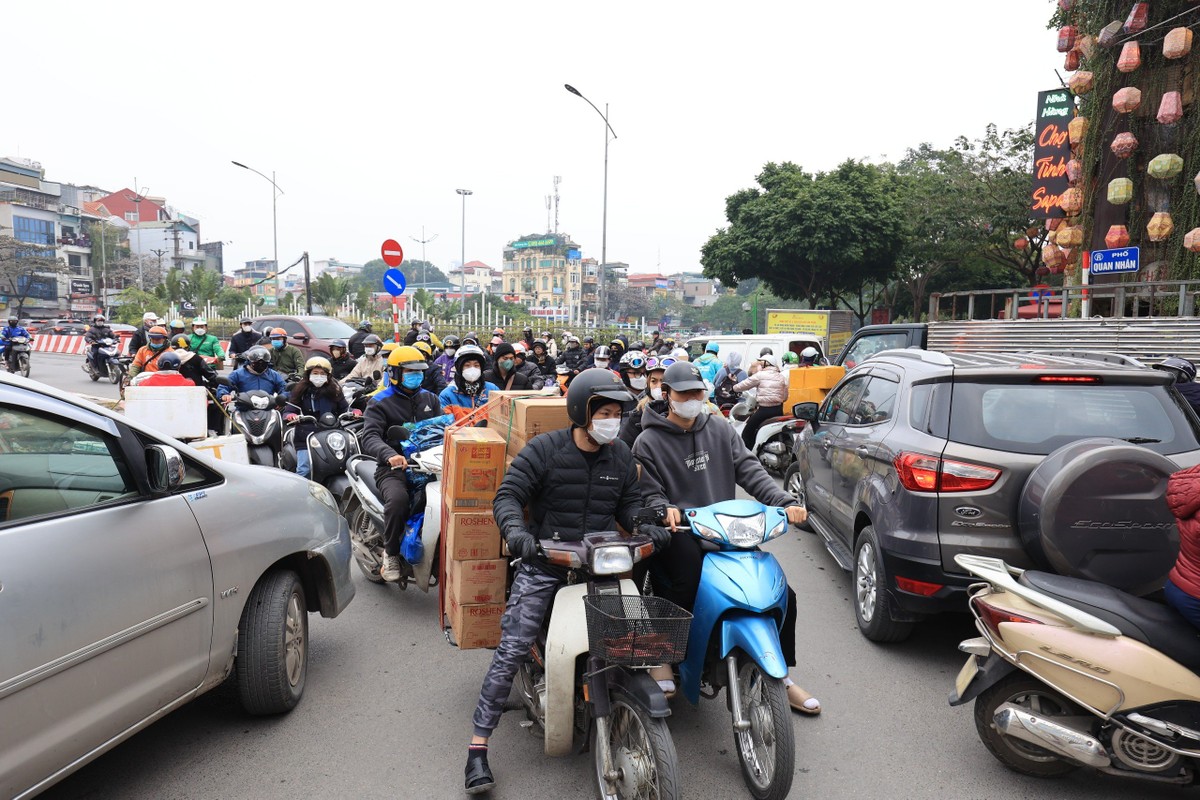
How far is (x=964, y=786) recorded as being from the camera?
3.24m

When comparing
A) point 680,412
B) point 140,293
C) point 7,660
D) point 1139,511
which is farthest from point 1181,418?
point 140,293

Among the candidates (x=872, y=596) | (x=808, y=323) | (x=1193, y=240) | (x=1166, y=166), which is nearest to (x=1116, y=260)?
(x=1193, y=240)

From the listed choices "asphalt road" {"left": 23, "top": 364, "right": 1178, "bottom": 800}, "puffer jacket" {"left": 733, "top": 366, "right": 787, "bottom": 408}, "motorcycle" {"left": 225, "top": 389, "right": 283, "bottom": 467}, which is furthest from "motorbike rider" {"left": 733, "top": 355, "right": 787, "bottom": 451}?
"motorcycle" {"left": 225, "top": 389, "right": 283, "bottom": 467}

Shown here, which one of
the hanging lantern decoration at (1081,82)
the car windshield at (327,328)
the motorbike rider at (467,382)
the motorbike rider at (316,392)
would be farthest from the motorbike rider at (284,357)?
the hanging lantern decoration at (1081,82)

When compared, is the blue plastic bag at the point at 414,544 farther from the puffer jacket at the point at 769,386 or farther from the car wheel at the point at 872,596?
the puffer jacket at the point at 769,386

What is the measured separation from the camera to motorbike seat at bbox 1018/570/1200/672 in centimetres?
285

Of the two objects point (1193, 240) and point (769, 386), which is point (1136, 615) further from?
point (1193, 240)

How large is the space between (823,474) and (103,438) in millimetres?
4781

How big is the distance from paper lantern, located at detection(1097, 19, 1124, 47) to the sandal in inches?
679

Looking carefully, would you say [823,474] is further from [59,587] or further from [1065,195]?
[1065,195]

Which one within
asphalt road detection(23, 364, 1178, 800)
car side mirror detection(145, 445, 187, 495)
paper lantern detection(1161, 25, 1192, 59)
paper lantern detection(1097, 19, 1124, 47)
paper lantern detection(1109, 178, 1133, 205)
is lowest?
asphalt road detection(23, 364, 1178, 800)

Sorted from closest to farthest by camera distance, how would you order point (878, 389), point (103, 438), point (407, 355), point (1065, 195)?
point (103, 438) < point (878, 389) < point (407, 355) < point (1065, 195)

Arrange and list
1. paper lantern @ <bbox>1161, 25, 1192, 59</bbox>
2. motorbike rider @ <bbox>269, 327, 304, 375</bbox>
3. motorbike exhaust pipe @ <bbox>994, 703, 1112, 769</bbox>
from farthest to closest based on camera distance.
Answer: paper lantern @ <bbox>1161, 25, 1192, 59</bbox> → motorbike rider @ <bbox>269, 327, 304, 375</bbox> → motorbike exhaust pipe @ <bbox>994, 703, 1112, 769</bbox>

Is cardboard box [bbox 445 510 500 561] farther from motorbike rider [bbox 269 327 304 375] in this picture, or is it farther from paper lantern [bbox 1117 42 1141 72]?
paper lantern [bbox 1117 42 1141 72]
